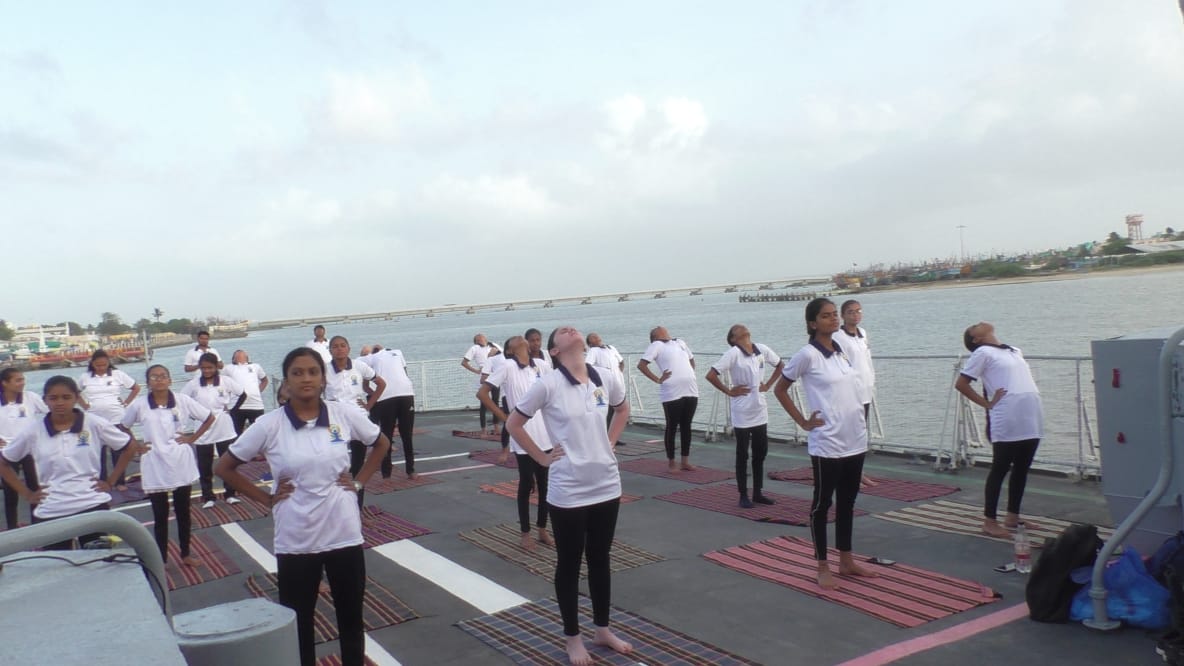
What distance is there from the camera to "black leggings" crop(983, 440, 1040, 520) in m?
6.48

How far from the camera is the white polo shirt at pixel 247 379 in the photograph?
40.0ft

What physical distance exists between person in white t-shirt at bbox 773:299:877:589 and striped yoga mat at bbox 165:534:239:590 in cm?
484

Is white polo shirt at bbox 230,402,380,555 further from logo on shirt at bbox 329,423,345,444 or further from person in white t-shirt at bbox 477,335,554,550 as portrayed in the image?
person in white t-shirt at bbox 477,335,554,550

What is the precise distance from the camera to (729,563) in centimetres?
643

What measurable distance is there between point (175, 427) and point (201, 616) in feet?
16.1

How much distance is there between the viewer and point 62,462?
18.9ft

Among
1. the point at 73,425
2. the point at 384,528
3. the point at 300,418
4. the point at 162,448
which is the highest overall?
the point at 300,418

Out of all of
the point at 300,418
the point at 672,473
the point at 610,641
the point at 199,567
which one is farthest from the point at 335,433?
the point at 672,473

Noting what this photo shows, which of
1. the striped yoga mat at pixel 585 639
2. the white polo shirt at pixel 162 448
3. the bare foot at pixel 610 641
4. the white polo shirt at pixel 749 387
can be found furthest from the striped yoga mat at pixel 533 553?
the white polo shirt at pixel 162 448

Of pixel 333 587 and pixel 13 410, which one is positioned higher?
pixel 13 410

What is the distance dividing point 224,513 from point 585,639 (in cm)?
609

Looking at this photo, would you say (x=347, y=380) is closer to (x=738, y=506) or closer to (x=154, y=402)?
(x=154, y=402)

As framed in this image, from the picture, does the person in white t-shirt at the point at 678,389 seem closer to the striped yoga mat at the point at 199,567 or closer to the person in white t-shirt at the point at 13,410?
the striped yoga mat at the point at 199,567

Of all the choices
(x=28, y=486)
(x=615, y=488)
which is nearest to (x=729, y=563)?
(x=615, y=488)
